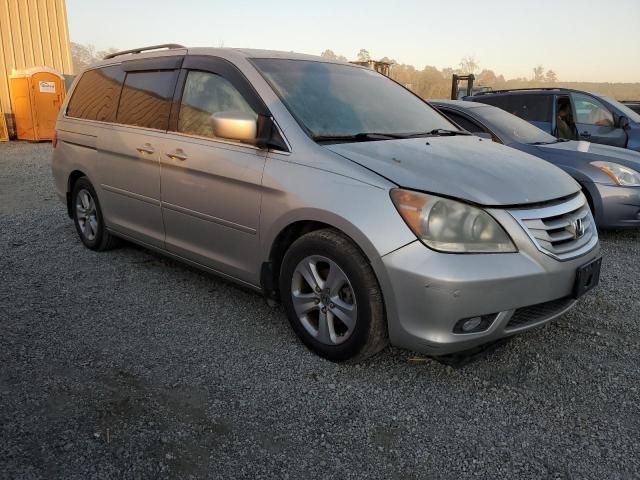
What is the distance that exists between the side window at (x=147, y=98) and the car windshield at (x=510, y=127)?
3777mm

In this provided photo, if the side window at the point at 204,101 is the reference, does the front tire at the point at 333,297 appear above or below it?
below

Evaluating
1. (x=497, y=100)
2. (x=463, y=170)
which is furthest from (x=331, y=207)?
(x=497, y=100)

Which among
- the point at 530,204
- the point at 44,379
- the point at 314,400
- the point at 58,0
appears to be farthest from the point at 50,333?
the point at 58,0

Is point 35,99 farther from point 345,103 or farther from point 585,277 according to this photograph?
point 585,277

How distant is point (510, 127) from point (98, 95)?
174 inches

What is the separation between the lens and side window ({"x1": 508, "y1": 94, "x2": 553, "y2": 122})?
7695 mm

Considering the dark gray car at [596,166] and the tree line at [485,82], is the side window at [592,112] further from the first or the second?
the tree line at [485,82]

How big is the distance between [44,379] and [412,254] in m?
1.96

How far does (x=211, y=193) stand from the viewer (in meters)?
3.41

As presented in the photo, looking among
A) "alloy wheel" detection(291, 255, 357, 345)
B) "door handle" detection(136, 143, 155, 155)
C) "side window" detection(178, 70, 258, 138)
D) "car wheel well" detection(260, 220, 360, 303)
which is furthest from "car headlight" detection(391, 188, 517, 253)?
"door handle" detection(136, 143, 155, 155)

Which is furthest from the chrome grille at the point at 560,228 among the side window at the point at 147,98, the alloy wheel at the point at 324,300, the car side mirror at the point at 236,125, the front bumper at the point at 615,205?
the front bumper at the point at 615,205

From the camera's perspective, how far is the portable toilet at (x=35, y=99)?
14820 millimetres

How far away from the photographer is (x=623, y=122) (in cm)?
777

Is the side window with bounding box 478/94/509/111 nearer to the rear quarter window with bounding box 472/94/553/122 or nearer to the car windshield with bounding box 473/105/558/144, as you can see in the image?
the rear quarter window with bounding box 472/94/553/122
